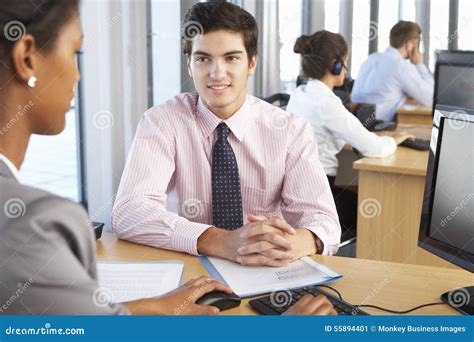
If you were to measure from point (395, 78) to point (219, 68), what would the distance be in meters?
3.22

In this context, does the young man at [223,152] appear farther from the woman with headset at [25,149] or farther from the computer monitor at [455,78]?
the computer monitor at [455,78]

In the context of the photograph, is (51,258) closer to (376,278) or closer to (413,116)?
(376,278)

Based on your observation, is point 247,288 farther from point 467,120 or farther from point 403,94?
Answer: point 403,94

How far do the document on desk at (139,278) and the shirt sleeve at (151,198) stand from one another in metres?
0.11

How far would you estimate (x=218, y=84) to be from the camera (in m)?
1.64

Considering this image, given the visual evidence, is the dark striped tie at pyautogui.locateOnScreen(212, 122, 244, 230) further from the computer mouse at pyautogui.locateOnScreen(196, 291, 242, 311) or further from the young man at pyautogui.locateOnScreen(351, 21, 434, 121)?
Result: the young man at pyautogui.locateOnScreen(351, 21, 434, 121)

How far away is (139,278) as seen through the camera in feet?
3.88

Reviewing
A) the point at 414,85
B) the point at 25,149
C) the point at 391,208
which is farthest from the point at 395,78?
the point at 25,149

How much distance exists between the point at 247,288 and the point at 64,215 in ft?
1.97

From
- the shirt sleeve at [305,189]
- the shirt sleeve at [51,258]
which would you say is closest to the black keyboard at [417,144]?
the shirt sleeve at [305,189]

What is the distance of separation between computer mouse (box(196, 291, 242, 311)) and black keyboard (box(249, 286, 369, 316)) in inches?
1.2

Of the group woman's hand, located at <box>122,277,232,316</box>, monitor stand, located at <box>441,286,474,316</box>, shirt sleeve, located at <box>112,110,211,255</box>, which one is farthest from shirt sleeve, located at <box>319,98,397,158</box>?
woman's hand, located at <box>122,277,232,316</box>

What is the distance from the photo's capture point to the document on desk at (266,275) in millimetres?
1175

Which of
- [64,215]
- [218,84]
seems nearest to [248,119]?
[218,84]
